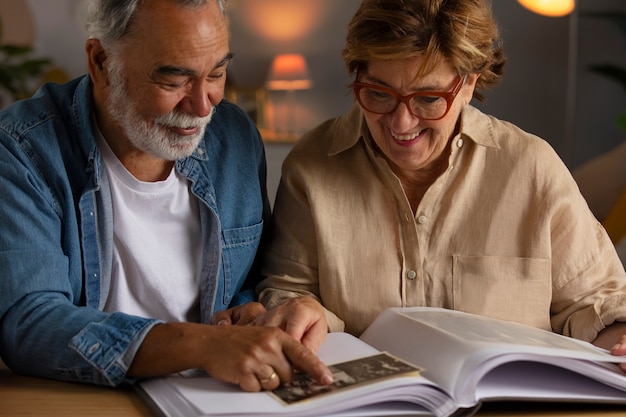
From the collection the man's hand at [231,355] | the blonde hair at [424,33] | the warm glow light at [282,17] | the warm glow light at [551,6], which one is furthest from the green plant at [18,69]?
the man's hand at [231,355]

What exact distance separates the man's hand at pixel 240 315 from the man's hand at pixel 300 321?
2cm

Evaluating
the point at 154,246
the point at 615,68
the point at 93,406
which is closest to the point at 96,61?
the point at 154,246

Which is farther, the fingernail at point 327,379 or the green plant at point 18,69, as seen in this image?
the green plant at point 18,69

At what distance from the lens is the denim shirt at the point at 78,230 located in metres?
1.20

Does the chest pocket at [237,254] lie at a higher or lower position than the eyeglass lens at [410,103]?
lower

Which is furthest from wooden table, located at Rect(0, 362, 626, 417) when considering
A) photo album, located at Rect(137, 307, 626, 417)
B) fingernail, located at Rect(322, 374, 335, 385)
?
fingernail, located at Rect(322, 374, 335, 385)

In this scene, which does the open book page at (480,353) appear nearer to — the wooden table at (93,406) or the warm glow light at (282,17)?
the wooden table at (93,406)

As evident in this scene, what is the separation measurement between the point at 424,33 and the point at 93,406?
826mm

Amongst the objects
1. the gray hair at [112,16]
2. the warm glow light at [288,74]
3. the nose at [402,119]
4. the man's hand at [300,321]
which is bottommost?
the warm glow light at [288,74]

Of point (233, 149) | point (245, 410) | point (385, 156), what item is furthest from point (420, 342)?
point (233, 149)

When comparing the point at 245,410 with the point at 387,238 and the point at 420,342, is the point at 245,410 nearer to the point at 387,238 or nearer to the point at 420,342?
the point at 420,342

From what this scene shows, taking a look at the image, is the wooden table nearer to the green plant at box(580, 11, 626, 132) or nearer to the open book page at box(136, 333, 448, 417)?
the open book page at box(136, 333, 448, 417)

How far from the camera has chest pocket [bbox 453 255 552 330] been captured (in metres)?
1.54

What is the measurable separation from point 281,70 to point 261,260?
3.89m
